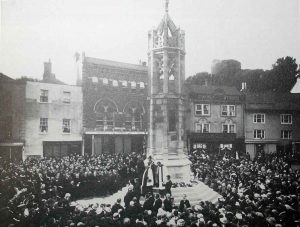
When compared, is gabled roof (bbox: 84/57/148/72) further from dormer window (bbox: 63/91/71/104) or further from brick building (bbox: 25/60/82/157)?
dormer window (bbox: 63/91/71/104)

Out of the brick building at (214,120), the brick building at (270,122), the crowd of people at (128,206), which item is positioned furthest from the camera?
the brick building at (214,120)

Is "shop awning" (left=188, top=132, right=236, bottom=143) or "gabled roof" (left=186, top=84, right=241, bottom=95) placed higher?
"gabled roof" (left=186, top=84, right=241, bottom=95)

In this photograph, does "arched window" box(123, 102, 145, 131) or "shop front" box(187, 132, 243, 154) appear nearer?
"arched window" box(123, 102, 145, 131)

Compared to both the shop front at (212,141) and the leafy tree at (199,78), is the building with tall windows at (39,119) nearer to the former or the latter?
the shop front at (212,141)

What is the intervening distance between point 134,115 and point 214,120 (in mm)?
7378

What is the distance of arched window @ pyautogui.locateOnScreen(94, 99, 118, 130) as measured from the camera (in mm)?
27203

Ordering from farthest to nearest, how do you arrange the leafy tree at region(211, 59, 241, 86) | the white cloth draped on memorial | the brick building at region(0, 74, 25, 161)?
1. the leafy tree at region(211, 59, 241, 86)
2. the brick building at region(0, 74, 25, 161)
3. the white cloth draped on memorial

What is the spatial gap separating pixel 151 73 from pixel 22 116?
12.4 meters

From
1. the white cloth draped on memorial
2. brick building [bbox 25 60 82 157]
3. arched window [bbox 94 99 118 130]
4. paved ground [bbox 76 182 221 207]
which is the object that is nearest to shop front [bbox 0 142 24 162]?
brick building [bbox 25 60 82 157]

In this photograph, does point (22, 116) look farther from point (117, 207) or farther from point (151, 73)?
point (117, 207)

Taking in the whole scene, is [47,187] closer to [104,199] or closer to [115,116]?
[104,199]

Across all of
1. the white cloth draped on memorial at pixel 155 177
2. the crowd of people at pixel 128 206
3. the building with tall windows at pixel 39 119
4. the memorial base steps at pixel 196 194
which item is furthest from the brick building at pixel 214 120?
the white cloth draped on memorial at pixel 155 177

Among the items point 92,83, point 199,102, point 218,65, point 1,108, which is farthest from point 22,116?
point 218,65

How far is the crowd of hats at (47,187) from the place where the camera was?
8.73 metres
